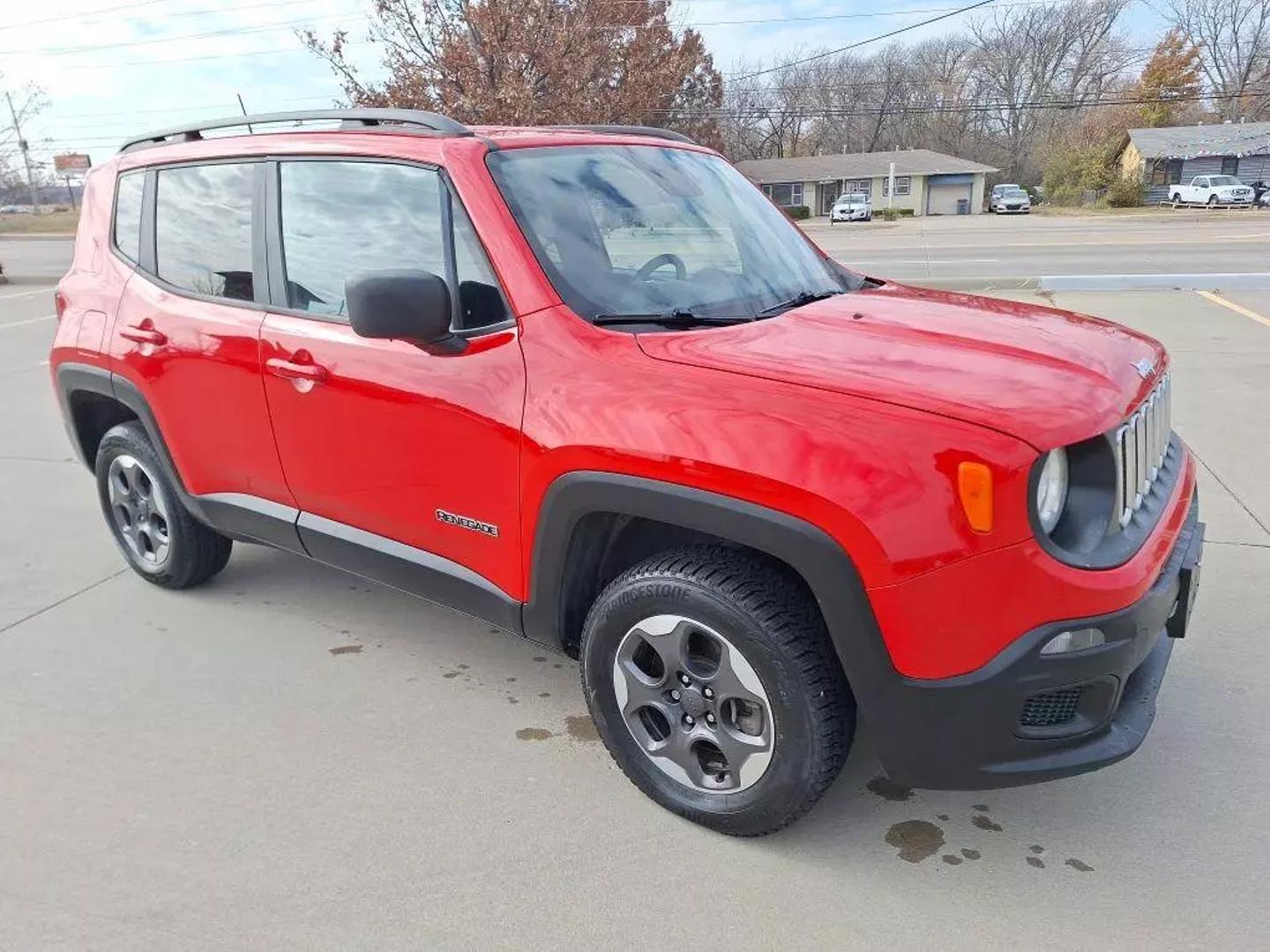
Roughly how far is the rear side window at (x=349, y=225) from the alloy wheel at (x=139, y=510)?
4.57 ft

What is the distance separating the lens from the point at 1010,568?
6.69 feet

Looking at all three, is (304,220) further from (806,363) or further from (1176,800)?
(1176,800)

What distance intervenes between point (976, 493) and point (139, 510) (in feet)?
11.9

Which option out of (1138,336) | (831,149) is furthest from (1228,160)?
(1138,336)

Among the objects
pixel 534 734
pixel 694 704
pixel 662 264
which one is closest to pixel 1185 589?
pixel 694 704

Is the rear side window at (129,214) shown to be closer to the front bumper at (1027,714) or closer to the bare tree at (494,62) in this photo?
the front bumper at (1027,714)

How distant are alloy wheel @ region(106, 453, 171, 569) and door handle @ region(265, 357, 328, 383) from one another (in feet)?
3.83

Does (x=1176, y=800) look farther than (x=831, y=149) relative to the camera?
No

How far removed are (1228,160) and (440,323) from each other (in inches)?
2654

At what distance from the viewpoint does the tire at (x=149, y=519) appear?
4020 millimetres

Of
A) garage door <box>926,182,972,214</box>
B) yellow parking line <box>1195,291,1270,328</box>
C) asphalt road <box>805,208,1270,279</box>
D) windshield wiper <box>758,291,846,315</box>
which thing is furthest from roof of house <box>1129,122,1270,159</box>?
windshield wiper <box>758,291,846,315</box>

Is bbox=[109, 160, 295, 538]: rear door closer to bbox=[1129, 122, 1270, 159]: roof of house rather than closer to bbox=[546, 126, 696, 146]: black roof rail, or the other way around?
bbox=[546, 126, 696, 146]: black roof rail

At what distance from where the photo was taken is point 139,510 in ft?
14.0

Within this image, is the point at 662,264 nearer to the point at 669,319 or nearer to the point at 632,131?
the point at 669,319
